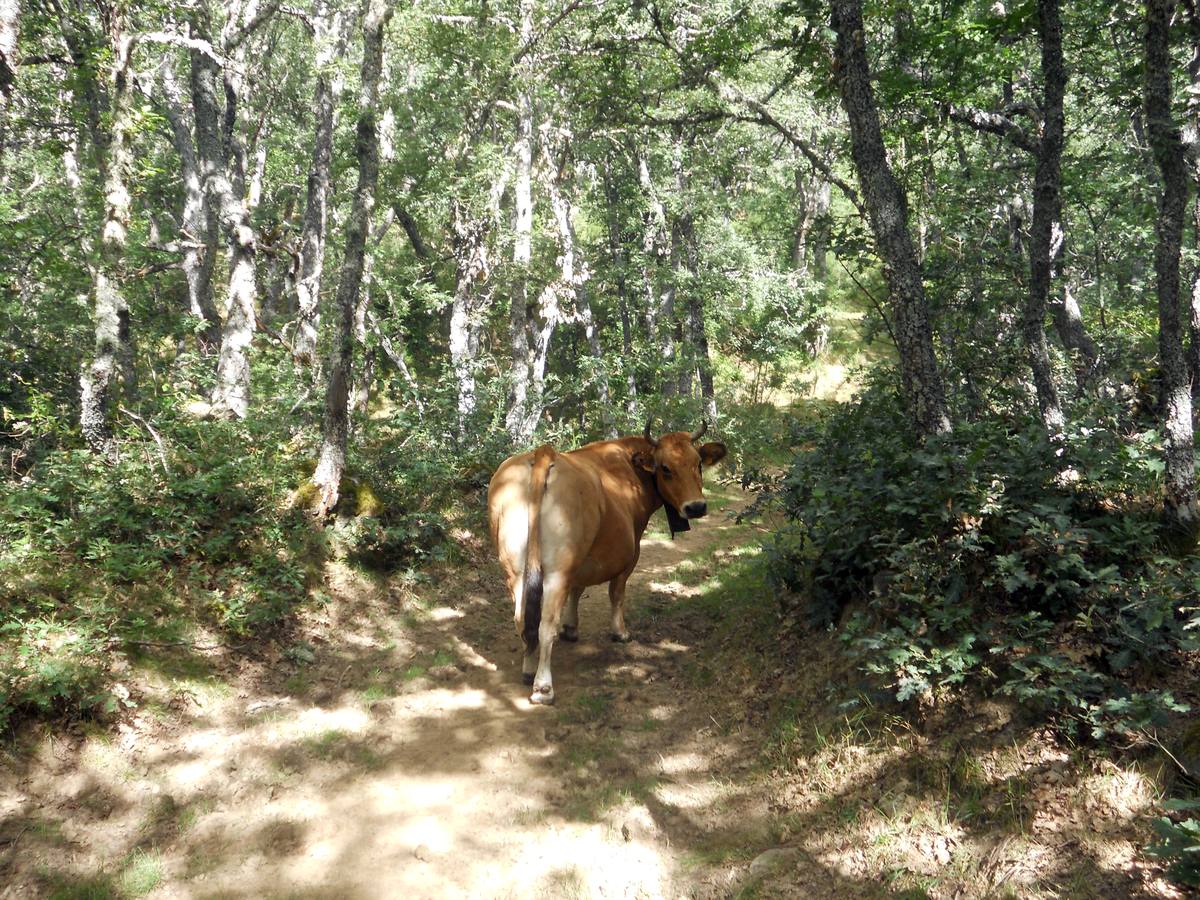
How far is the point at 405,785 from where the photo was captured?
5445 mm

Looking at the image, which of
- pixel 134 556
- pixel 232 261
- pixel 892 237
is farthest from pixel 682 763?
pixel 232 261

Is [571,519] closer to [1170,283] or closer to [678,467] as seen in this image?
→ [678,467]

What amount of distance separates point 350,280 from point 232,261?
471 cm

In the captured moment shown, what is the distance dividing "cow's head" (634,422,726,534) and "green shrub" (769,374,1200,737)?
59.2 inches

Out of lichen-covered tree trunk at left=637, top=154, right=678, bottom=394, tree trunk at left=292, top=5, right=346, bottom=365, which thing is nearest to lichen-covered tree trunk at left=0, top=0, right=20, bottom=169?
tree trunk at left=292, top=5, right=346, bottom=365

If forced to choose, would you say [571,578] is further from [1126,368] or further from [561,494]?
[1126,368]

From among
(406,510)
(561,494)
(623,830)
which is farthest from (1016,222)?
(623,830)

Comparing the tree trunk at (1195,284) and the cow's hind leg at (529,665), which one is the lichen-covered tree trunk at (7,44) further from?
the tree trunk at (1195,284)

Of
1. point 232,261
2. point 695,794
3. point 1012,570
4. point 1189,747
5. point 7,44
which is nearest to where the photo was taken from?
point 1189,747

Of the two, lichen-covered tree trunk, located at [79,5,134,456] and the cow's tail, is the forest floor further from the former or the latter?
lichen-covered tree trunk, located at [79,5,134,456]

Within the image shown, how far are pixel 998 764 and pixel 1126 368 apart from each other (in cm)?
862

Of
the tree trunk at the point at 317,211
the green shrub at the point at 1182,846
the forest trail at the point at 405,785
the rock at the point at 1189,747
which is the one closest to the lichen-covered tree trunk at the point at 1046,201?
the rock at the point at 1189,747

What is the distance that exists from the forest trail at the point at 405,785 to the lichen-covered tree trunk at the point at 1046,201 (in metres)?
4.20

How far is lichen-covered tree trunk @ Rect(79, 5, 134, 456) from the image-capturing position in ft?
27.5
